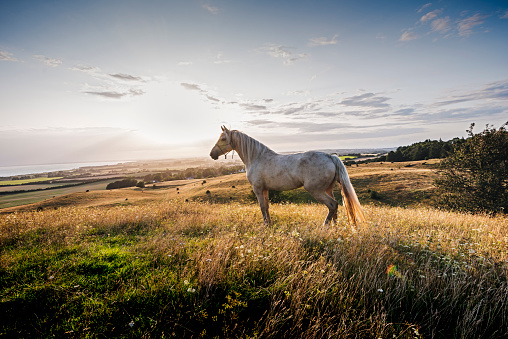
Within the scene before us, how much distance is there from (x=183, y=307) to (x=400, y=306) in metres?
3.20

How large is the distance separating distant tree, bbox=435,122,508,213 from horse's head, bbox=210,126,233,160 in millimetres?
29227

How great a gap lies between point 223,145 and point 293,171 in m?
3.06

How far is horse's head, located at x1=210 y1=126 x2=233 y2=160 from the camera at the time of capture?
8406 mm

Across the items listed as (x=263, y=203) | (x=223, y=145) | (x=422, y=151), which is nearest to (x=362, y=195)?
(x=263, y=203)

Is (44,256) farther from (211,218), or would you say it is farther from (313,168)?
(313,168)

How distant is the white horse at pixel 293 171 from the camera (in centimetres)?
708

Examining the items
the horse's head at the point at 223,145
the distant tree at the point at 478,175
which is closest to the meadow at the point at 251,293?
the horse's head at the point at 223,145

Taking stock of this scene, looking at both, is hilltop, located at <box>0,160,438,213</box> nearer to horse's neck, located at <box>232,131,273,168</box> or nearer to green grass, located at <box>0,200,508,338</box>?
horse's neck, located at <box>232,131,273,168</box>

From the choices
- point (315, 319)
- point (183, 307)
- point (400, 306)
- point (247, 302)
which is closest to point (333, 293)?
point (315, 319)

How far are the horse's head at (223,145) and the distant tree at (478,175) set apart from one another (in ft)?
95.9

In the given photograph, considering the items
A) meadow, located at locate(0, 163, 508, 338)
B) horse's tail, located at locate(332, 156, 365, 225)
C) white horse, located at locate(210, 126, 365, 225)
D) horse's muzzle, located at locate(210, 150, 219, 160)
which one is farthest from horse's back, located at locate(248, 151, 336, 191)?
meadow, located at locate(0, 163, 508, 338)

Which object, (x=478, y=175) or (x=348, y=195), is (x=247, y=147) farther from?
(x=478, y=175)

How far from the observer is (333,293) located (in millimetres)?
3207

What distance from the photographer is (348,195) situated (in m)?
7.16
